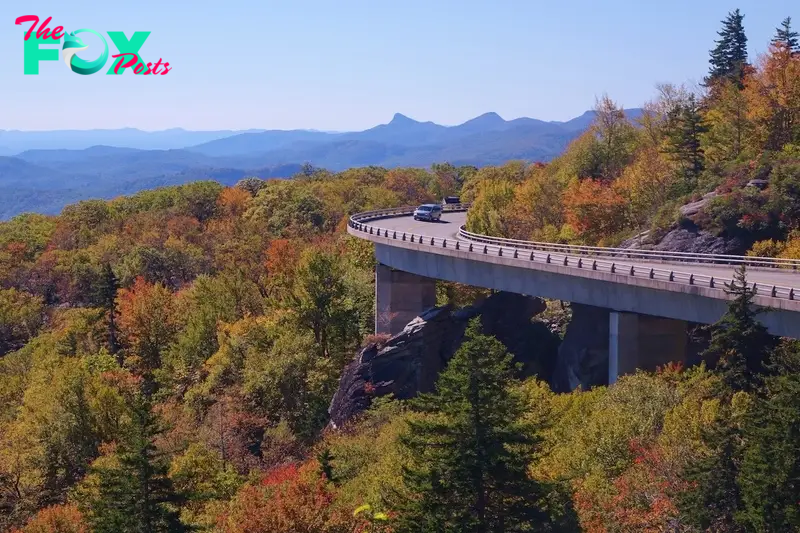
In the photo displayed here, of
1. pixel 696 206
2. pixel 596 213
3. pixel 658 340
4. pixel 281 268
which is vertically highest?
pixel 696 206

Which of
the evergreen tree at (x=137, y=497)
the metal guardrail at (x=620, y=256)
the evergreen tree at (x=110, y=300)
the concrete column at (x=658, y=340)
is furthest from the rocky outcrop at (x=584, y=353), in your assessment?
the evergreen tree at (x=110, y=300)

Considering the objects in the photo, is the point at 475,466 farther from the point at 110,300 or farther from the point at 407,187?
the point at 407,187

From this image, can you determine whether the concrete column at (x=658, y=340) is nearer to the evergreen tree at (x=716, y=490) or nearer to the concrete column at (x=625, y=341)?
the concrete column at (x=625, y=341)

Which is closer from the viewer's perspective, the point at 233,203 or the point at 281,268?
the point at 281,268

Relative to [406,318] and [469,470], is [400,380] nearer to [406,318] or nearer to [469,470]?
[406,318]

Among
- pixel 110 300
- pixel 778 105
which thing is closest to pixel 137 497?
pixel 110 300

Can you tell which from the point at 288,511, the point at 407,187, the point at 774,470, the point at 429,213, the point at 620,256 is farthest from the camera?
the point at 407,187
